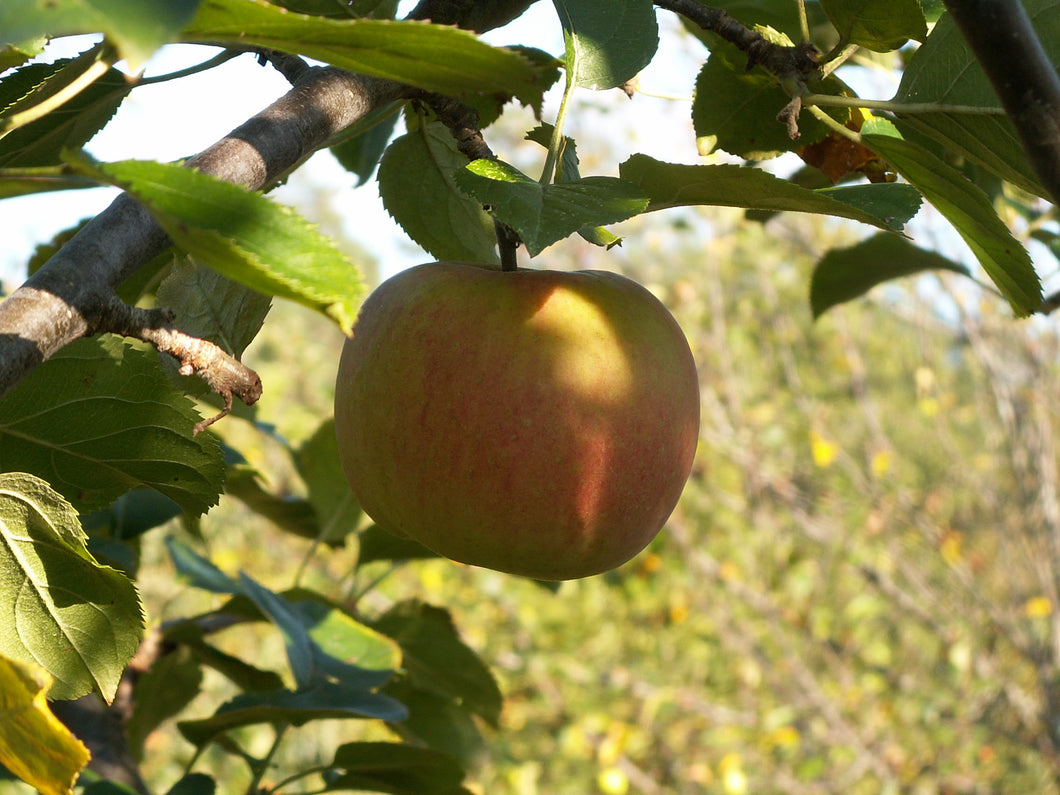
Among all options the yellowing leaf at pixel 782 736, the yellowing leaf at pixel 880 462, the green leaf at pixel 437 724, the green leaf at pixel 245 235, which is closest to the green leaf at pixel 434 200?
the green leaf at pixel 245 235

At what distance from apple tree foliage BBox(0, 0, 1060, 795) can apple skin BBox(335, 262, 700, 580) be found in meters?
0.06

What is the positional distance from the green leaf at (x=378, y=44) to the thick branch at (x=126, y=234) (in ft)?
0.28

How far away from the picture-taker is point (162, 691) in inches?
35.6

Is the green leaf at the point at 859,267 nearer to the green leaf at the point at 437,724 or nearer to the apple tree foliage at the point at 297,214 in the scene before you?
the apple tree foliage at the point at 297,214

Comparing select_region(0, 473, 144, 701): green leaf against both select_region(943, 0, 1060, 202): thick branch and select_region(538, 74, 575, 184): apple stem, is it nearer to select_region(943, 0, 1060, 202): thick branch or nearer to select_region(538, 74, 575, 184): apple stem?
select_region(538, 74, 575, 184): apple stem

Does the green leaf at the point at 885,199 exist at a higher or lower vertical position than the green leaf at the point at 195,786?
higher

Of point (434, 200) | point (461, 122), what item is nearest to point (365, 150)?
point (434, 200)

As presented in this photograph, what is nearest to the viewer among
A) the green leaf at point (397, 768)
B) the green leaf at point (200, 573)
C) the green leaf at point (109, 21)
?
the green leaf at point (109, 21)

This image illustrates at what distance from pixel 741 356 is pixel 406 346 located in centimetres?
271

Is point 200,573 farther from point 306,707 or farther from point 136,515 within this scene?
point 306,707

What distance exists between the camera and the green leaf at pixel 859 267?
79 centimetres

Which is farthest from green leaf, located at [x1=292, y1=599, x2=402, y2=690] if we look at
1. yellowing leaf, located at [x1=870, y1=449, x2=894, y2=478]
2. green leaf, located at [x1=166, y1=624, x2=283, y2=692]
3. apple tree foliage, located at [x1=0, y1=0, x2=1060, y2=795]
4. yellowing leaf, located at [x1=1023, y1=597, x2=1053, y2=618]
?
yellowing leaf, located at [x1=1023, y1=597, x2=1053, y2=618]

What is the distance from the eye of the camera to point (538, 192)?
41 centimetres

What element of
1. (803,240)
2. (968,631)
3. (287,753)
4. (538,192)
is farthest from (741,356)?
(538,192)
